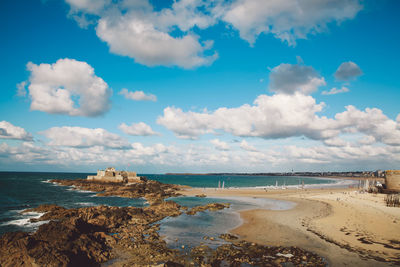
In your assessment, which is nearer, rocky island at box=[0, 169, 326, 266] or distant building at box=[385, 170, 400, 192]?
Answer: rocky island at box=[0, 169, 326, 266]

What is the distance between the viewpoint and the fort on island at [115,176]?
7678cm

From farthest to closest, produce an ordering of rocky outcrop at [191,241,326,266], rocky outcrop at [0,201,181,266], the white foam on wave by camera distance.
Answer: the white foam on wave → rocky outcrop at [191,241,326,266] → rocky outcrop at [0,201,181,266]

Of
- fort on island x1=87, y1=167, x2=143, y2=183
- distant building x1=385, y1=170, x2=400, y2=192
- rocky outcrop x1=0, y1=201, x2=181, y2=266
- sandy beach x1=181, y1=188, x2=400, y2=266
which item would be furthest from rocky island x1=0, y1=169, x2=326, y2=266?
fort on island x1=87, y1=167, x2=143, y2=183

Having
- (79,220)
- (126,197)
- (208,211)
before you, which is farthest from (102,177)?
(79,220)

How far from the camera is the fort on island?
76.8 m

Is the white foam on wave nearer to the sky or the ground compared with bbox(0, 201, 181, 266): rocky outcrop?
nearer to the ground

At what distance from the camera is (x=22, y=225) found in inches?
933

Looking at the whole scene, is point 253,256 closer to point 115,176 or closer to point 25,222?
point 25,222

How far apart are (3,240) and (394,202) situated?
45403 mm

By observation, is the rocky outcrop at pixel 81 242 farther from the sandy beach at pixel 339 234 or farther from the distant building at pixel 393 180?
the distant building at pixel 393 180

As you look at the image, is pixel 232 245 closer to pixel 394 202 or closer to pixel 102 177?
pixel 394 202

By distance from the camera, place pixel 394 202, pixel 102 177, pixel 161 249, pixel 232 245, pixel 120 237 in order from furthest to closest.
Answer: pixel 102 177 < pixel 394 202 < pixel 120 237 < pixel 232 245 < pixel 161 249

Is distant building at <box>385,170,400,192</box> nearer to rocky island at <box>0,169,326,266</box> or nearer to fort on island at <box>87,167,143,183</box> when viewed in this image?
rocky island at <box>0,169,326,266</box>

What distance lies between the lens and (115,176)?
79.0 metres
